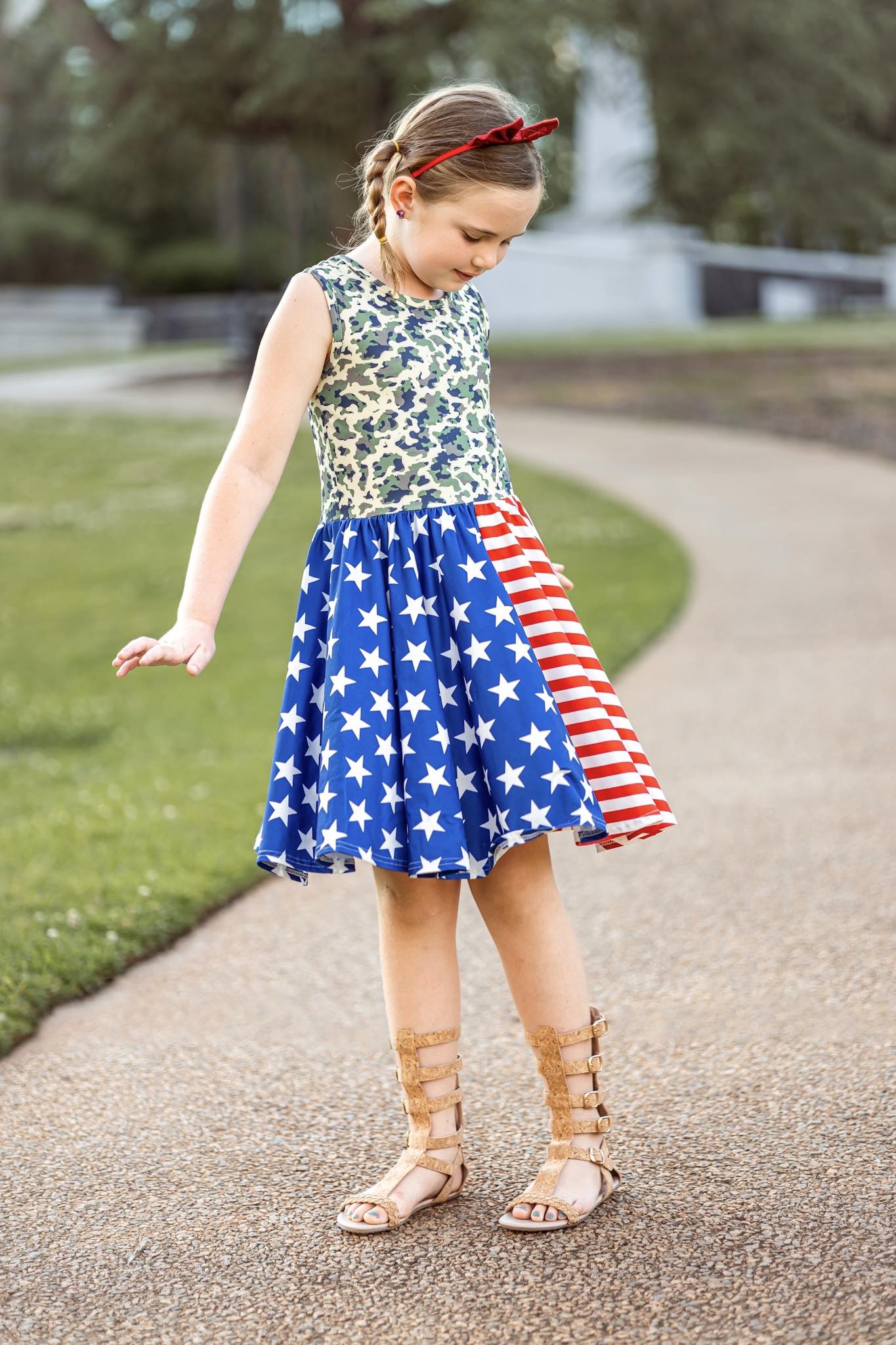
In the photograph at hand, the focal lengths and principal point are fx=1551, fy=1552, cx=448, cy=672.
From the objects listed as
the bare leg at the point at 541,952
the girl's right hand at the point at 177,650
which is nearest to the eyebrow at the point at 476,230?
the girl's right hand at the point at 177,650

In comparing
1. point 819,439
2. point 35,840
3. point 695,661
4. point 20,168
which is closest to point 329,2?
Answer: point 819,439

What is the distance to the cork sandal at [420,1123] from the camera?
7.69ft

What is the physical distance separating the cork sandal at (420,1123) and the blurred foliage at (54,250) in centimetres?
3313

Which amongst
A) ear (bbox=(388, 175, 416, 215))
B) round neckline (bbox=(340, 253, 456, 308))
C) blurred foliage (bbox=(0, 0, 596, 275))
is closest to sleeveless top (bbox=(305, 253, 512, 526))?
round neckline (bbox=(340, 253, 456, 308))

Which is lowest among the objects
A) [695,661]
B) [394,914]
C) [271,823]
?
[695,661]

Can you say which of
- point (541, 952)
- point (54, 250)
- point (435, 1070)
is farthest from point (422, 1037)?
point (54, 250)

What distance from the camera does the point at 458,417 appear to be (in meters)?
2.37

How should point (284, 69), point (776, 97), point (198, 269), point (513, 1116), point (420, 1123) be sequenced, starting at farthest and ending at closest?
point (198, 269) < point (776, 97) < point (284, 69) < point (513, 1116) < point (420, 1123)

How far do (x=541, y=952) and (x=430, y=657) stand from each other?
1.58ft

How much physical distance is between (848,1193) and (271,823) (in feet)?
3.33

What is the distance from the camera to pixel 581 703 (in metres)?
2.31

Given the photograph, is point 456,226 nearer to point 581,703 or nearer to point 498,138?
point 498,138

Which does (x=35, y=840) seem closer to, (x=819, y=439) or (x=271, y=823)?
(x=271, y=823)

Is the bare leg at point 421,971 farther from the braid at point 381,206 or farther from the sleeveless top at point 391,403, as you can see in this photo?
the braid at point 381,206
